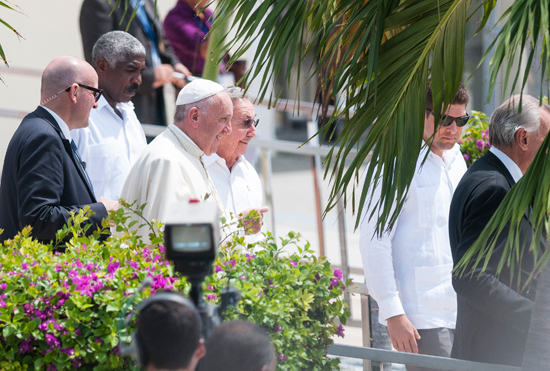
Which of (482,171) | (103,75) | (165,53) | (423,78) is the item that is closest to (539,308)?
(482,171)

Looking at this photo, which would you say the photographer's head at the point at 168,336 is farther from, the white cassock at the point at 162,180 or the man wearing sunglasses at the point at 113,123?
the man wearing sunglasses at the point at 113,123

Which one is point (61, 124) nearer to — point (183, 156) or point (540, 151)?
point (183, 156)

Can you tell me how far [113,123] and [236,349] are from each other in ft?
8.60

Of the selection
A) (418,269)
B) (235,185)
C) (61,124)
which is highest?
(61,124)

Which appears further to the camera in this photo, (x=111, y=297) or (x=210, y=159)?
(x=210, y=159)

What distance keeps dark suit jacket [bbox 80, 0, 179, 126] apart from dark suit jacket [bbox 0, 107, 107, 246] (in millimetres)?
1235

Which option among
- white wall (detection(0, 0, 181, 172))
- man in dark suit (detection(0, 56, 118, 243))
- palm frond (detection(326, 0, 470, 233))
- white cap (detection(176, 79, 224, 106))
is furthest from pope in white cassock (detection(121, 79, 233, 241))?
white wall (detection(0, 0, 181, 172))

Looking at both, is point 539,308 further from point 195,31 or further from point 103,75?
point 195,31

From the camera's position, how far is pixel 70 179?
10.2 ft

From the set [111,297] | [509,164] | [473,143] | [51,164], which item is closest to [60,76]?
[51,164]

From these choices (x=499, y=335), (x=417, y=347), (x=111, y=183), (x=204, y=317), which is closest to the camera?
(x=204, y=317)

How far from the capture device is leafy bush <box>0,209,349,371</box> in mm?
2051

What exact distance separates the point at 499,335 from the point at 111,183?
6.98ft

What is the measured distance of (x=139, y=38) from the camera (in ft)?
16.2
